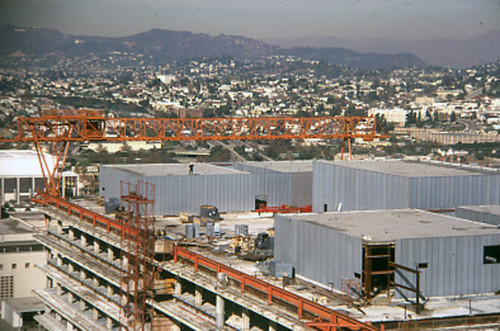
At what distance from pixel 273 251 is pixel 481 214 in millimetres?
8949

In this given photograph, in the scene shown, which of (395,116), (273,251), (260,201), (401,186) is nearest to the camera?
(273,251)

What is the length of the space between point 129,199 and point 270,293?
1426 centimetres

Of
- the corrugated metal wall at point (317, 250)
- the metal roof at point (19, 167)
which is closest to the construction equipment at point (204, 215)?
the corrugated metal wall at point (317, 250)

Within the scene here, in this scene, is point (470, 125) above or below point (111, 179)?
above

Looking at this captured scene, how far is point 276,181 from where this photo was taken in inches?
1993

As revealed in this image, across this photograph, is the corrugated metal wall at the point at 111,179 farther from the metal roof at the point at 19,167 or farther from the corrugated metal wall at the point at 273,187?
the metal roof at the point at 19,167

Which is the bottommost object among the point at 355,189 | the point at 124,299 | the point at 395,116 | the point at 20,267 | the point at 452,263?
the point at 20,267

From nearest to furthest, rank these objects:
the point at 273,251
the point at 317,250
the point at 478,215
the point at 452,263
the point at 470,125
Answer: the point at 452,263
the point at 317,250
the point at 273,251
the point at 478,215
the point at 470,125

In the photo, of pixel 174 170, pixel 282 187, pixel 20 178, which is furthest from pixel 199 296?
pixel 20 178

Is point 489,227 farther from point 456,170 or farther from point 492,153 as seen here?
point 492,153

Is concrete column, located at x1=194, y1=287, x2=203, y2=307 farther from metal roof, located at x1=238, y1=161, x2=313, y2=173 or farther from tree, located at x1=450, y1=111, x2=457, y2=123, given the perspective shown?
tree, located at x1=450, y1=111, x2=457, y2=123

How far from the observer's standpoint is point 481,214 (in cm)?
3388

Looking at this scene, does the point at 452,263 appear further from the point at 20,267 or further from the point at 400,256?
the point at 20,267

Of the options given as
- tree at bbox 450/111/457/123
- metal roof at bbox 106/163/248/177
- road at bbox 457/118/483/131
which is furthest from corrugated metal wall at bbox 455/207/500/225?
tree at bbox 450/111/457/123
